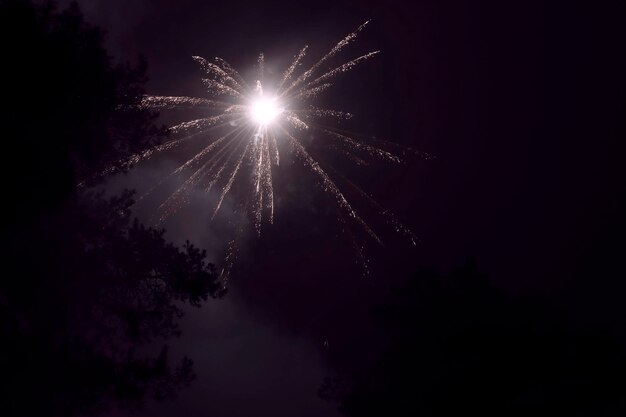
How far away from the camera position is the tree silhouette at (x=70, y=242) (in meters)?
8.34

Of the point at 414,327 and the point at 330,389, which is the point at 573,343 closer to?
the point at 414,327

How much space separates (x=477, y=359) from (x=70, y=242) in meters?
15.2

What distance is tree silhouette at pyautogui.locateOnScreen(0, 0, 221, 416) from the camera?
8.34 m

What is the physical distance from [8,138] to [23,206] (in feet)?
4.56

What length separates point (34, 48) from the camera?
8812mm

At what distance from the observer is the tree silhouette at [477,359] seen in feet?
44.2

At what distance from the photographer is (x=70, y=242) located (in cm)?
981

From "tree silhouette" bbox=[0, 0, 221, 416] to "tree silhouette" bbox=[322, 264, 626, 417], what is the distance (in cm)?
1078

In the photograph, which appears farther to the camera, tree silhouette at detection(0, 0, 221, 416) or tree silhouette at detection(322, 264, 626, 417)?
tree silhouette at detection(322, 264, 626, 417)

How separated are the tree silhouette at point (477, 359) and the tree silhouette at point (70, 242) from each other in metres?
10.8

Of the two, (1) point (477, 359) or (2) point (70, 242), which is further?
(1) point (477, 359)

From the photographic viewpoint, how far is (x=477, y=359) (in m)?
16.7

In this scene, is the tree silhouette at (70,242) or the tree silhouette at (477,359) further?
the tree silhouette at (477,359)

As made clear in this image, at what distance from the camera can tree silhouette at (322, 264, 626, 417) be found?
1346cm
